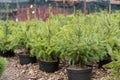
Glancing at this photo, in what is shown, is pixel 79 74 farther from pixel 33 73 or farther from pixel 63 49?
pixel 33 73

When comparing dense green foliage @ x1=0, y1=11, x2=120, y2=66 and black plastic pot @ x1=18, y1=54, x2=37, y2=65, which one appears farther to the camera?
black plastic pot @ x1=18, y1=54, x2=37, y2=65

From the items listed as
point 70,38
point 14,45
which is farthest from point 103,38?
point 14,45

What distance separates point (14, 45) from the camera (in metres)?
6.64

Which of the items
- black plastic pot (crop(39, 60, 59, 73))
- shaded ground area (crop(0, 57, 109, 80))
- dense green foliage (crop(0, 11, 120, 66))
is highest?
dense green foliage (crop(0, 11, 120, 66))

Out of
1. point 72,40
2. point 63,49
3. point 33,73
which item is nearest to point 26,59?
point 33,73

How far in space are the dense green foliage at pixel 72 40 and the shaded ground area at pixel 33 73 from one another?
0.30m

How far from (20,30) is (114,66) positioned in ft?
12.0

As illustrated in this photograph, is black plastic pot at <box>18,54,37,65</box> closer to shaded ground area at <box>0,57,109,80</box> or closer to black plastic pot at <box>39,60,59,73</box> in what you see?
shaded ground area at <box>0,57,109,80</box>

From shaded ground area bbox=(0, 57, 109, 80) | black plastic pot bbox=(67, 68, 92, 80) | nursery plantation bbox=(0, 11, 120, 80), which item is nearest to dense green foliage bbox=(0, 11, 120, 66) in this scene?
nursery plantation bbox=(0, 11, 120, 80)

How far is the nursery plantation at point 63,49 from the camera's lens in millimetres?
4918

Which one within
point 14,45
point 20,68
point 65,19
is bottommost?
point 20,68

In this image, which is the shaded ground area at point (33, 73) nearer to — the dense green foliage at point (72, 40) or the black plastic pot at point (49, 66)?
the black plastic pot at point (49, 66)

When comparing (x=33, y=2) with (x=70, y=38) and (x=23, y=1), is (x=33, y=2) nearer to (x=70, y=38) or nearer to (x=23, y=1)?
(x=23, y=1)

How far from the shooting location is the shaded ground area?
5.43m
